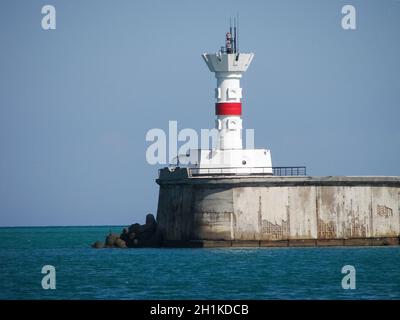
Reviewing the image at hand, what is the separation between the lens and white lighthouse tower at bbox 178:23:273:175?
2940 inches

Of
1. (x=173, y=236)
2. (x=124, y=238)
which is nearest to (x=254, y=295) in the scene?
(x=173, y=236)

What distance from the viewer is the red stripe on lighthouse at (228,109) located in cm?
7488

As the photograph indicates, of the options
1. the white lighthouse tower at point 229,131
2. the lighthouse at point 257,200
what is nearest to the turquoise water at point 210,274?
the lighthouse at point 257,200

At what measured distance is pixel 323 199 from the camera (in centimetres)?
7181

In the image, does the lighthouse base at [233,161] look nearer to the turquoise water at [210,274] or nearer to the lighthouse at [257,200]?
the lighthouse at [257,200]

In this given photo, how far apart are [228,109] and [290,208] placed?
695 cm

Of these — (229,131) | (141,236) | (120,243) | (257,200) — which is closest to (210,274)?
(257,200)

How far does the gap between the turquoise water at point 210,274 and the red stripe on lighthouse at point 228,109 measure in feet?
25.9

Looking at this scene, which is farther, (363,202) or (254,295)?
(363,202)

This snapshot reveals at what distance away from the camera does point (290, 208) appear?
234ft

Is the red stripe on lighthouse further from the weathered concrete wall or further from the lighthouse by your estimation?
the weathered concrete wall
